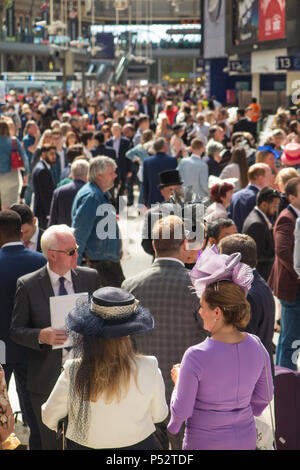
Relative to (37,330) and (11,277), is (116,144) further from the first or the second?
(37,330)

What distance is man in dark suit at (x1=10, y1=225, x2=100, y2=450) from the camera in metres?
4.78

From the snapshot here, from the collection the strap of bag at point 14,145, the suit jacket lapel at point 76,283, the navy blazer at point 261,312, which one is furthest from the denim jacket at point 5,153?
the navy blazer at point 261,312

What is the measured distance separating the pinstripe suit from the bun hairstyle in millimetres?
946

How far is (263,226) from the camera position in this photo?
22.9 ft

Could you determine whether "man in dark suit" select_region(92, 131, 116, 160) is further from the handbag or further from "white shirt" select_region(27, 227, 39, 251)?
"white shirt" select_region(27, 227, 39, 251)

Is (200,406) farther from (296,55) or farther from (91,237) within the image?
(296,55)

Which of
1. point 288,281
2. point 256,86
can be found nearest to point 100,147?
point 288,281

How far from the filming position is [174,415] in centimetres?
367

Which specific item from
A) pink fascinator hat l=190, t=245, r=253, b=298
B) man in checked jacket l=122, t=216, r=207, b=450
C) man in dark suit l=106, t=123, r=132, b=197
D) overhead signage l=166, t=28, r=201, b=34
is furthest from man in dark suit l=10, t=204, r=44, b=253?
overhead signage l=166, t=28, r=201, b=34

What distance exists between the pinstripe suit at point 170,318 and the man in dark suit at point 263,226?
2.33 metres

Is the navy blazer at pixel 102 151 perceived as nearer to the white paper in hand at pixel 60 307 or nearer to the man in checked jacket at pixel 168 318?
the man in checked jacket at pixel 168 318

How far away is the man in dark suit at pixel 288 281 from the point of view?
6.55 m

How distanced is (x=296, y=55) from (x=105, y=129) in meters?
10.1
